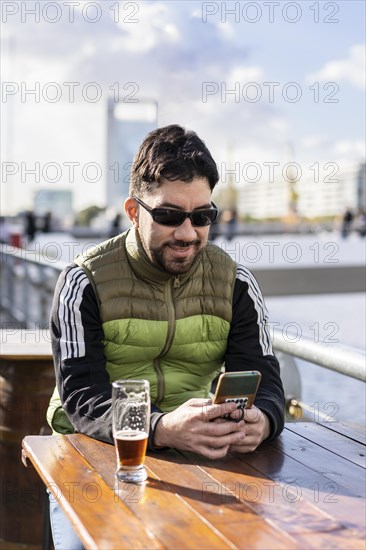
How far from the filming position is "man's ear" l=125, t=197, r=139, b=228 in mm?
2775

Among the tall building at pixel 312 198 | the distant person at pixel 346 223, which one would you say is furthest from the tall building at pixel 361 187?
the distant person at pixel 346 223

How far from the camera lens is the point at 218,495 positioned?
1955 millimetres

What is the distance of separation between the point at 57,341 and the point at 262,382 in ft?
2.24

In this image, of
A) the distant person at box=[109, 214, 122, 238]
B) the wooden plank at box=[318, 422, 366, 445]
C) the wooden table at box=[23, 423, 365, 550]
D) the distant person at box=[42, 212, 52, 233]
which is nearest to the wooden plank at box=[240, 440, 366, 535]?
the wooden table at box=[23, 423, 365, 550]

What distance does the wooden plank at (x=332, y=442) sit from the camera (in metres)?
2.32

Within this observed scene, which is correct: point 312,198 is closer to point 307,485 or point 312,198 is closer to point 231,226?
point 231,226

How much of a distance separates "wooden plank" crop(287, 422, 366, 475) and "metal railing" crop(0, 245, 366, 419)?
31cm

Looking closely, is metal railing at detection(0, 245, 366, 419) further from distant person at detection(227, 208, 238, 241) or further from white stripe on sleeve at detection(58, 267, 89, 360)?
distant person at detection(227, 208, 238, 241)

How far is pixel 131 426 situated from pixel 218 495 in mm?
302

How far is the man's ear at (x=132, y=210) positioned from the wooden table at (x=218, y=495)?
2.48 feet

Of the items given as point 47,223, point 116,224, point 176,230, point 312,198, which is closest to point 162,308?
point 176,230

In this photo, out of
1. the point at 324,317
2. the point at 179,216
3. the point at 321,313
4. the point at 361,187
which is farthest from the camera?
the point at 361,187

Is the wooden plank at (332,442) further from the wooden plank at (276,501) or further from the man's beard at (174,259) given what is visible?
the man's beard at (174,259)

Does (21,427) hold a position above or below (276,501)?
below
